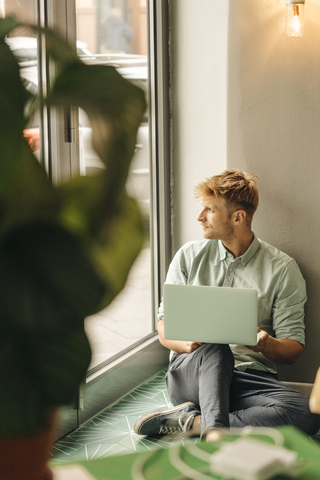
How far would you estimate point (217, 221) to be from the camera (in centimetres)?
229

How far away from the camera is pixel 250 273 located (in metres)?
2.27

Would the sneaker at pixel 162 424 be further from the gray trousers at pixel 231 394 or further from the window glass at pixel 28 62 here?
the window glass at pixel 28 62

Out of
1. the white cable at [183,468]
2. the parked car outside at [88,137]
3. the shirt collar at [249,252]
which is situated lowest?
the white cable at [183,468]

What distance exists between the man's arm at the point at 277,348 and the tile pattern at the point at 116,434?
332 mm

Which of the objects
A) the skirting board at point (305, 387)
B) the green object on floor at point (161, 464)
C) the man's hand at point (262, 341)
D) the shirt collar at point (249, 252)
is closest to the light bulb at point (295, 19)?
the shirt collar at point (249, 252)

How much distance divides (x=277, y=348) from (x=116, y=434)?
75cm

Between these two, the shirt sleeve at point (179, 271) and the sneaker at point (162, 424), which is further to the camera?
the shirt sleeve at point (179, 271)

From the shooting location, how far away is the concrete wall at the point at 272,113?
2.33m

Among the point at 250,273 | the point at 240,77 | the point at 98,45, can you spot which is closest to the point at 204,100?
the point at 240,77

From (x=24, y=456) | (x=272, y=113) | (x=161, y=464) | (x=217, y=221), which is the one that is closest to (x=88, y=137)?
(x=24, y=456)

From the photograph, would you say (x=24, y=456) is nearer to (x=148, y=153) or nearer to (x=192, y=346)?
(x=148, y=153)

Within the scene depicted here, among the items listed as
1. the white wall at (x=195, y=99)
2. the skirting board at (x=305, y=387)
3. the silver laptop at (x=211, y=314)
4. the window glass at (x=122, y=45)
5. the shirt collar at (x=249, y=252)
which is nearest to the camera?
the silver laptop at (x=211, y=314)

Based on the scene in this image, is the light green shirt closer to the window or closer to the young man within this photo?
the young man

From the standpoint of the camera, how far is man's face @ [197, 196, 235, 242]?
2287 mm
